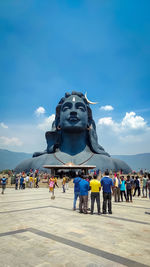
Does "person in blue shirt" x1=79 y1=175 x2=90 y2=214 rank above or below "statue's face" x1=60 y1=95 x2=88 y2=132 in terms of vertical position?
below

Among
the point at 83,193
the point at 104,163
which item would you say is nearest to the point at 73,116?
the point at 104,163

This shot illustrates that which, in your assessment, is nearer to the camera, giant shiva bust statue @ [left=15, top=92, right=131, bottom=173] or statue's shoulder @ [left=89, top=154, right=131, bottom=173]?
statue's shoulder @ [left=89, top=154, right=131, bottom=173]

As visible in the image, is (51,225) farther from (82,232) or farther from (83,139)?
(83,139)

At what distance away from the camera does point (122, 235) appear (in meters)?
4.19

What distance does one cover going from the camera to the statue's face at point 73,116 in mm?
30095

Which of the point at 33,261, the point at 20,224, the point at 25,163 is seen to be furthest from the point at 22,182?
the point at 25,163

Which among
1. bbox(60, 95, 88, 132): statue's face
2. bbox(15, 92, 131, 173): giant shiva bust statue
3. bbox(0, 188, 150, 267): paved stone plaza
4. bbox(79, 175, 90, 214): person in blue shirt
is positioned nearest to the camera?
bbox(0, 188, 150, 267): paved stone plaza

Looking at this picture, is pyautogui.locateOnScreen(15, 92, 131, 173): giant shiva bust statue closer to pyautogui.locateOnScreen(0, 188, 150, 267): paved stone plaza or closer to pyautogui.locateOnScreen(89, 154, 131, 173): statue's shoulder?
pyautogui.locateOnScreen(89, 154, 131, 173): statue's shoulder

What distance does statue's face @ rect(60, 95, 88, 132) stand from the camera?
98.7 feet

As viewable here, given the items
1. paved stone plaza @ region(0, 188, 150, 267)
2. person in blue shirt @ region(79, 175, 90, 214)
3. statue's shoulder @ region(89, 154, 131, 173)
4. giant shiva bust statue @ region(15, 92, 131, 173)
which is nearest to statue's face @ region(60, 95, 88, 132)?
giant shiva bust statue @ region(15, 92, 131, 173)

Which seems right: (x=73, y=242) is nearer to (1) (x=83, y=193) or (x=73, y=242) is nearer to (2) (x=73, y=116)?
(1) (x=83, y=193)

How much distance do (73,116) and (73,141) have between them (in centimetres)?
463

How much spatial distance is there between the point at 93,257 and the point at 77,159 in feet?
91.4

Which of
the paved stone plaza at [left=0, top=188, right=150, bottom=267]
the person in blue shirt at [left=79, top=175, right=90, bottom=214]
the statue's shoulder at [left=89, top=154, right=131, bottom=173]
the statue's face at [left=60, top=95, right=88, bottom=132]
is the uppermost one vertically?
the statue's face at [left=60, top=95, right=88, bottom=132]
